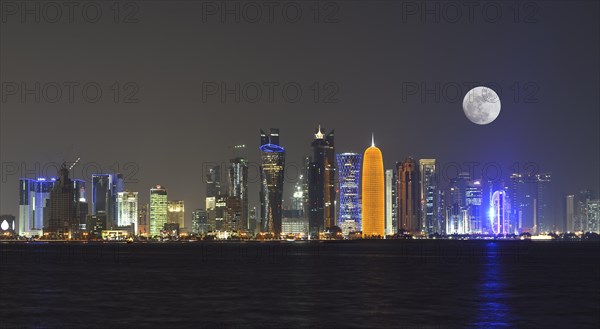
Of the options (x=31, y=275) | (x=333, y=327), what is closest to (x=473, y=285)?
(x=333, y=327)

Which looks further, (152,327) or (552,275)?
(552,275)

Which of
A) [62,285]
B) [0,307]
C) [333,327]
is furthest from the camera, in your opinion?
[62,285]

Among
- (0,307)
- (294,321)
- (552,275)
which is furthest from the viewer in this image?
(552,275)

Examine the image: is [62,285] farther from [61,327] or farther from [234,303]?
[61,327]

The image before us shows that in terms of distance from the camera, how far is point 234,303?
285 ft

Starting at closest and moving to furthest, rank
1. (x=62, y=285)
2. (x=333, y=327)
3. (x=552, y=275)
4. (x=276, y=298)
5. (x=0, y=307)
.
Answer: (x=333, y=327) < (x=0, y=307) < (x=276, y=298) < (x=62, y=285) < (x=552, y=275)

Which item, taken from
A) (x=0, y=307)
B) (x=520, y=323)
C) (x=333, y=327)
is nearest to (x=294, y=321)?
(x=333, y=327)

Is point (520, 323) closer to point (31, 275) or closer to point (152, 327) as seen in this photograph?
point (152, 327)

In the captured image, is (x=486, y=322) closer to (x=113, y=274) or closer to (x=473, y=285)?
(x=473, y=285)

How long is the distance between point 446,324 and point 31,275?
89.2m

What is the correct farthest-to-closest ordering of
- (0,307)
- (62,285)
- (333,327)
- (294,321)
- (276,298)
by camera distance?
(62,285), (276,298), (0,307), (294,321), (333,327)

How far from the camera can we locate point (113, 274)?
141750 millimetres

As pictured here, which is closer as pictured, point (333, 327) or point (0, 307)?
point (333, 327)

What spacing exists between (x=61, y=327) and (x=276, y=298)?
28.3 metres
